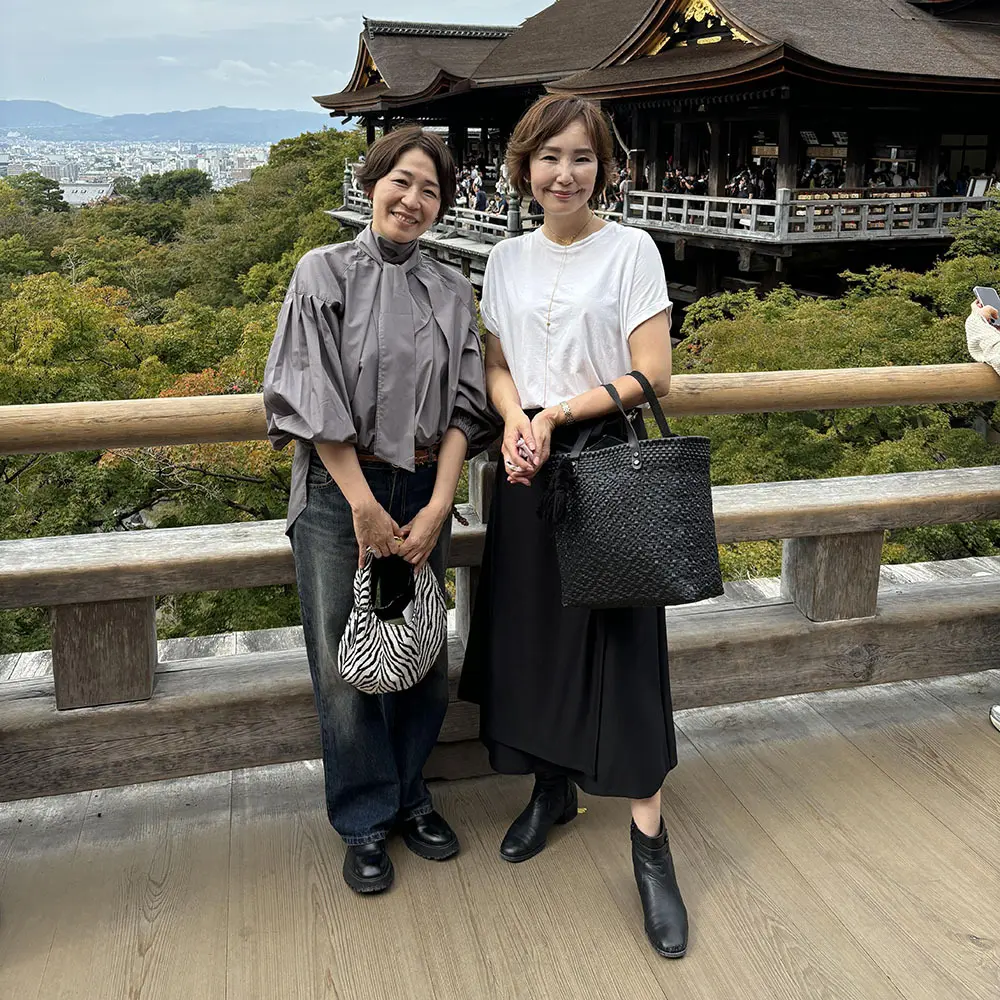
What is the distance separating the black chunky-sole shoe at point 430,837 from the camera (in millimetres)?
1911

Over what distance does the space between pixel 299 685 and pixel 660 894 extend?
0.78 m

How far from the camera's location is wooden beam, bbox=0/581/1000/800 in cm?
193

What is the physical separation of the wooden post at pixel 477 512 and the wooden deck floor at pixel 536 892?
1.09ft

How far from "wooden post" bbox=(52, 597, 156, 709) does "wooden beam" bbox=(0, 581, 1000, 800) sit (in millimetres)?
34

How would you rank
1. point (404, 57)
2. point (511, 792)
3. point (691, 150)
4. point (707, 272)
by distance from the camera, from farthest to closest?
point (404, 57)
point (691, 150)
point (707, 272)
point (511, 792)

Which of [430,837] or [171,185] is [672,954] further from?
[171,185]

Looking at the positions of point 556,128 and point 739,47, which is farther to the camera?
point 739,47

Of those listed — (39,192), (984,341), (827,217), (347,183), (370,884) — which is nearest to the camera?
(370,884)

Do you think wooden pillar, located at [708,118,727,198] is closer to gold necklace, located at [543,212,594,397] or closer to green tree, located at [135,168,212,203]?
gold necklace, located at [543,212,594,397]

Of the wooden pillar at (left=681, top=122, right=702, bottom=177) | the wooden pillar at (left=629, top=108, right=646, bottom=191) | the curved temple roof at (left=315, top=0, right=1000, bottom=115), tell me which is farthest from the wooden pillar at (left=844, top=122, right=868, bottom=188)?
the wooden pillar at (left=629, top=108, right=646, bottom=191)

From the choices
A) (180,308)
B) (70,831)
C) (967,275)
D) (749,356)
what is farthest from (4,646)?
(180,308)

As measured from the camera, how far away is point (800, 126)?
13578 millimetres

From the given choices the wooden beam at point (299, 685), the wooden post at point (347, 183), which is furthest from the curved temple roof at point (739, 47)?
the wooden beam at point (299, 685)

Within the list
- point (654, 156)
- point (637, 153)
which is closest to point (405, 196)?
point (654, 156)
